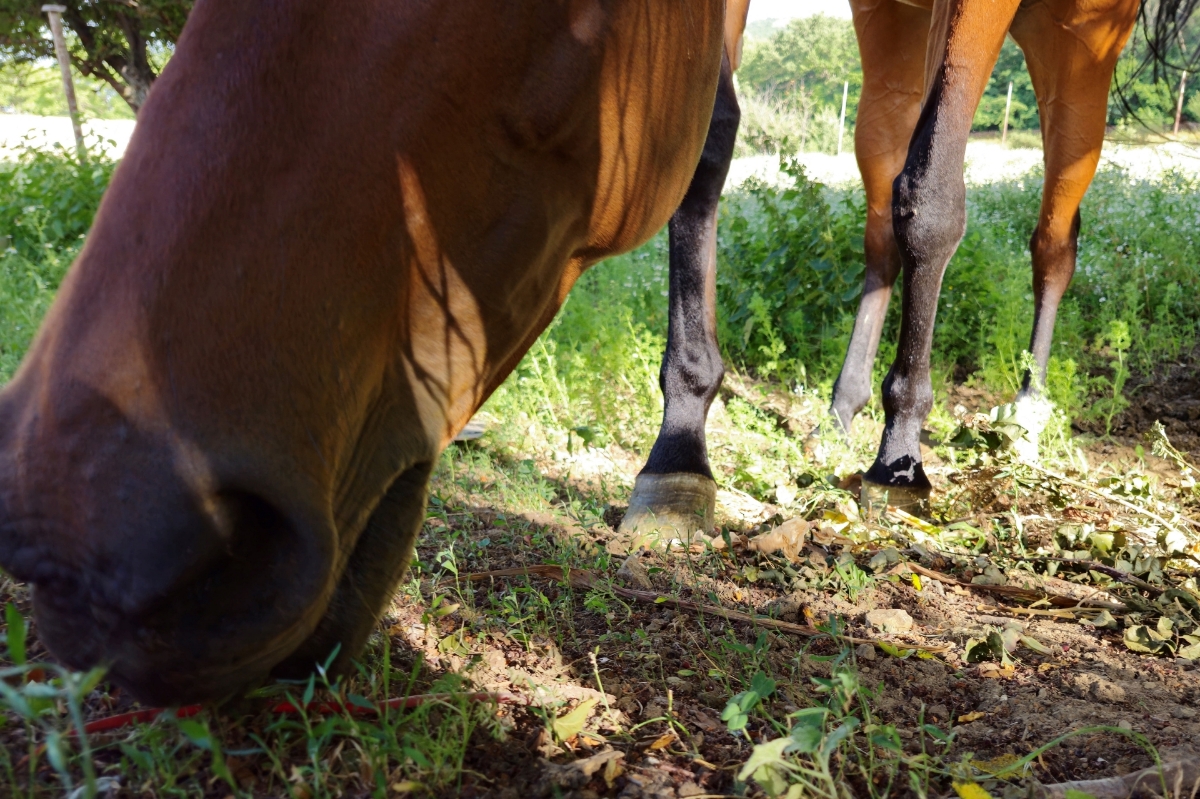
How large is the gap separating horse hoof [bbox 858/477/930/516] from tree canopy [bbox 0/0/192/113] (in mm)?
11966

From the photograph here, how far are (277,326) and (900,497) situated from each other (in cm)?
231

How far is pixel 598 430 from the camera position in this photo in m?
3.43

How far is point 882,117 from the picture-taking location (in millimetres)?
4188

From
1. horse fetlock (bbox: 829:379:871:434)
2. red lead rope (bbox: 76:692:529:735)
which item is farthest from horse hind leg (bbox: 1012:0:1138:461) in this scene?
red lead rope (bbox: 76:692:529:735)

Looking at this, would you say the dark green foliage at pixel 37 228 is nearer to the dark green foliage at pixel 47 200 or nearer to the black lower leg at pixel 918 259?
the dark green foliage at pixel 47 200

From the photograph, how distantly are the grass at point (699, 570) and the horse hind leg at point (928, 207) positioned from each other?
187mm

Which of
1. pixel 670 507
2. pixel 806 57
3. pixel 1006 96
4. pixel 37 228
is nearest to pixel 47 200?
pixel 37 228

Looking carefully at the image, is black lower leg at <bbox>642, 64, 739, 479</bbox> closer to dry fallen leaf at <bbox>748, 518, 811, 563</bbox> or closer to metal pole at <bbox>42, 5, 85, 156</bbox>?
dry fallen leaf at <bbox>748, 518, 811, 563</bbox>

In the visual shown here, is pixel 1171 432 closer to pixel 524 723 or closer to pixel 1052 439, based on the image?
pixel 1052 439

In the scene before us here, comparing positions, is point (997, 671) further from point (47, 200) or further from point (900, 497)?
point (47, 200)

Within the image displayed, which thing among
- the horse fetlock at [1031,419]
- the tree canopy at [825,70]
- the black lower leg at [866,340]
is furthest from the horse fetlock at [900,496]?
the tree canopy at [825,70]

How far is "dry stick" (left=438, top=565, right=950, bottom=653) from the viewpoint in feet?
5.78

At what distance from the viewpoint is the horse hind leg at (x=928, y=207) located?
2533mm

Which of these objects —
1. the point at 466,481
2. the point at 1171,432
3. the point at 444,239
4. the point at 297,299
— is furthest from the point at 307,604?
the point at 1171,432
